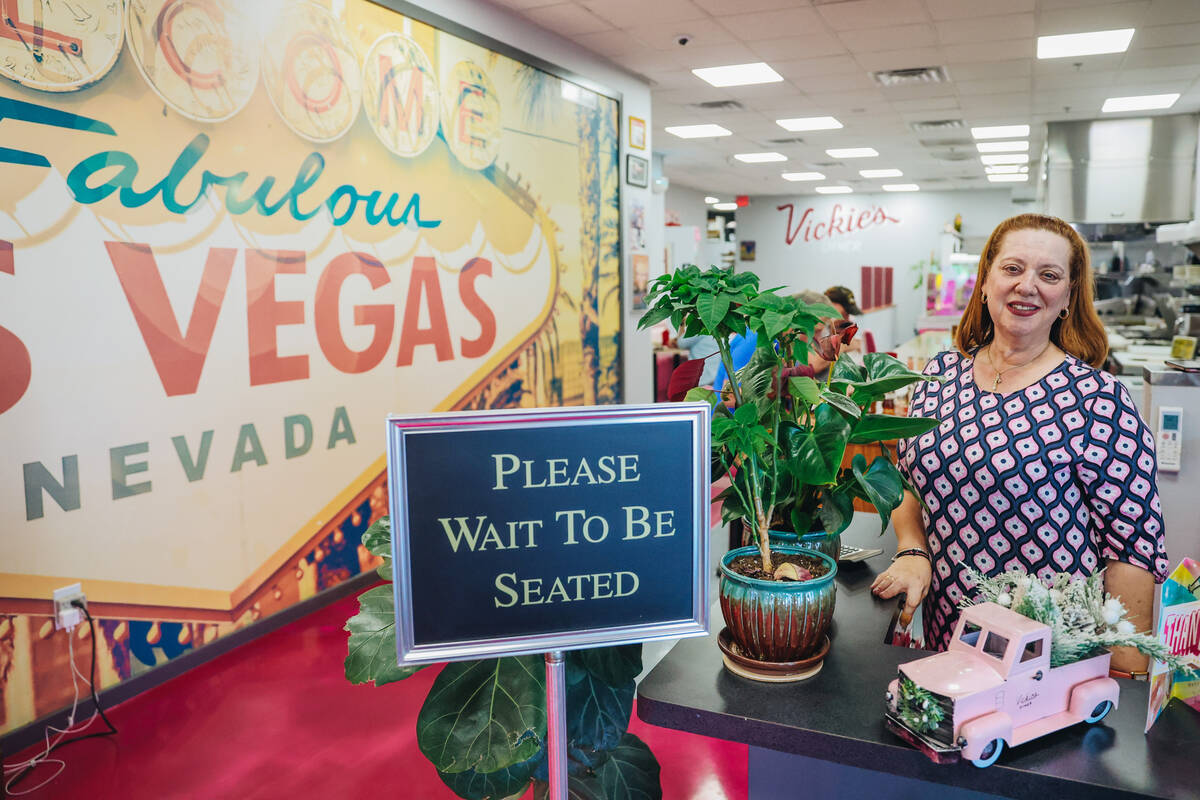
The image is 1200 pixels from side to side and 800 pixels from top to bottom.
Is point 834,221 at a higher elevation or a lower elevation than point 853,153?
lower

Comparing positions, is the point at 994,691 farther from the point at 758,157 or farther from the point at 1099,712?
the point at 758,157

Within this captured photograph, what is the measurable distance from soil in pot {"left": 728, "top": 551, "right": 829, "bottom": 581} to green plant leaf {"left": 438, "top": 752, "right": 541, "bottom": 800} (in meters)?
0.46

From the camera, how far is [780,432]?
1.26 metres

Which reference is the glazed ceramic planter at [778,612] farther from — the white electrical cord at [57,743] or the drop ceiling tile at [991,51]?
the drop ceiling tile at [991,51]

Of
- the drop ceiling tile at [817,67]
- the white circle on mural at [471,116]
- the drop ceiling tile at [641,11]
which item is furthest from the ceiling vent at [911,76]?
the white circle on mural at [471,116]

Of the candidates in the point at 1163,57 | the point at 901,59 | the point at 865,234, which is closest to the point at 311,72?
the point at 901,59

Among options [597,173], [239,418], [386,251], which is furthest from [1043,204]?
[239,418]

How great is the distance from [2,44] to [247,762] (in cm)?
242

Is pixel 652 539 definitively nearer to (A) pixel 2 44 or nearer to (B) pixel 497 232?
(A) pixel 2 44

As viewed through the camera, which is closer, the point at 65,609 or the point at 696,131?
the point at 65,609

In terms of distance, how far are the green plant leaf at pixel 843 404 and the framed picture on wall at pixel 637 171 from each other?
5677 millimetres

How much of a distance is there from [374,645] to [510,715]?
235mm

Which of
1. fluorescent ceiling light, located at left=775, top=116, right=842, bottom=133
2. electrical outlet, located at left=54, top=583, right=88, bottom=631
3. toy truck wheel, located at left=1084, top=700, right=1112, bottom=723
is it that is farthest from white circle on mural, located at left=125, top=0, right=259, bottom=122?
fluorescent ceiling light, located at left=775, top=116, right=842, bottom=133

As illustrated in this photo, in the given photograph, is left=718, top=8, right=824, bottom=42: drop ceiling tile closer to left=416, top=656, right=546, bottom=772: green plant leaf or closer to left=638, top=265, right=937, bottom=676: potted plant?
left=638, top=265, right=937, bottom=676: potted plant
